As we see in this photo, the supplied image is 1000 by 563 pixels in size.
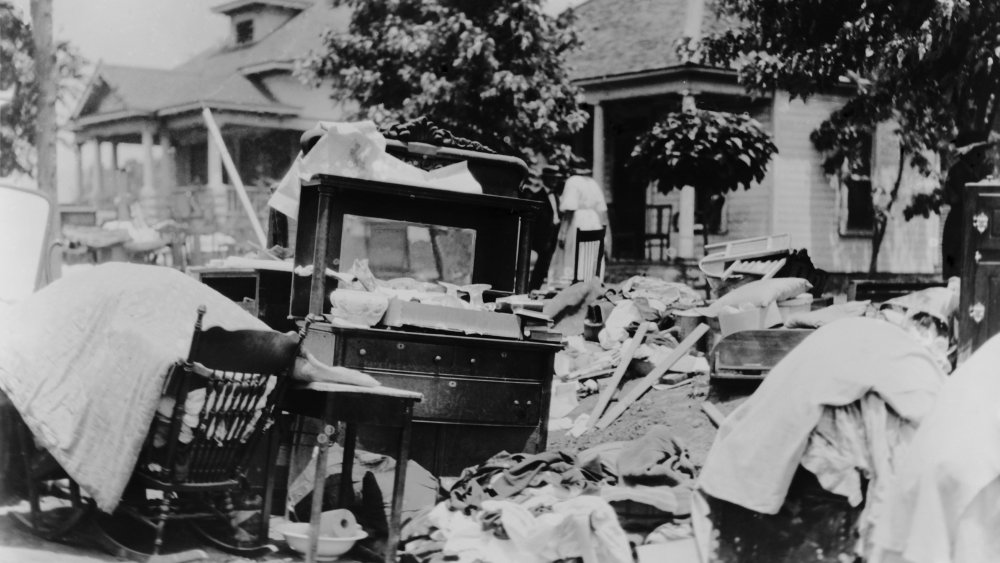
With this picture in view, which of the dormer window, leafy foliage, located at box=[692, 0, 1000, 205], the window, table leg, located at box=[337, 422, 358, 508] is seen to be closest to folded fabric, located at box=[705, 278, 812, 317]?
leafy foliage, located at box=[692, 0, 1000, 205]

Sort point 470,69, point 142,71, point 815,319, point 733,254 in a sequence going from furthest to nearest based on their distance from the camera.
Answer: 1. point 142,71
2. point 470,69
3. point 733,254
4. point 815,319

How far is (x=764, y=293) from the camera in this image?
32.5 ft

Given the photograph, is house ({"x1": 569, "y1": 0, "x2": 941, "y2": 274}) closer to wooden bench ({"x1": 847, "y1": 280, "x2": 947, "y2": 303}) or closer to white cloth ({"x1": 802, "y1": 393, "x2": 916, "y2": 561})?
wooden bench ({"x1": 847, "y1": 280, "x2": 947, "y2": 303})

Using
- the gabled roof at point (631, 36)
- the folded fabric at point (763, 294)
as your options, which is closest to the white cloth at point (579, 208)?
the folded fabric at point (763, 294)

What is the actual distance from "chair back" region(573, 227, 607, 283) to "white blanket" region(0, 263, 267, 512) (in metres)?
8.46

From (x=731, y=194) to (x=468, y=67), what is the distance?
19.5ft

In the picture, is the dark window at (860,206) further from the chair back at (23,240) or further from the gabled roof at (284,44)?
the chair back at (23,240)

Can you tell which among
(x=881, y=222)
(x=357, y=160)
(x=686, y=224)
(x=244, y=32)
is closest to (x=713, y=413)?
(x=357, y=160)

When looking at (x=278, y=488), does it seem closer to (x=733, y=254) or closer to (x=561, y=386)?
(x=561, y=386)

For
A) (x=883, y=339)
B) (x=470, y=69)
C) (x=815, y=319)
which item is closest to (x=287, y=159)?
(x=470, y=69)

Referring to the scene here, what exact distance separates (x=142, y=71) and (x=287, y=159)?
4.10 metres

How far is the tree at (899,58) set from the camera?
11578 millimetres

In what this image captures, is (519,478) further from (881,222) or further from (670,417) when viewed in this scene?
(881,222)

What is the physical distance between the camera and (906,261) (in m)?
21.6
